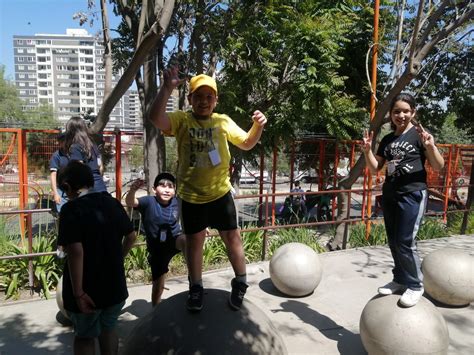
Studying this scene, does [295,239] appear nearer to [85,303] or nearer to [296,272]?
[296,272]

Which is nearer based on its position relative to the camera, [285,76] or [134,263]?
[134,263]

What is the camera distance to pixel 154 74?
321 inches

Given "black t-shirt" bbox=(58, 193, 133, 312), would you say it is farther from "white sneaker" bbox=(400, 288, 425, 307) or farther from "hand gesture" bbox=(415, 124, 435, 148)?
"hand gesture" bbox=(415, 124, 435, 148)

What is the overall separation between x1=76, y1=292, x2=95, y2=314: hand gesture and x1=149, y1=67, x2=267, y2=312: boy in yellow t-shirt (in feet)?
2.30

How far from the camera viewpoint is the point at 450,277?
4.81 meters

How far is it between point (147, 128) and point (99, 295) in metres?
5.45

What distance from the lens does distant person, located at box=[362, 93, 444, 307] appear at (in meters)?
3.62

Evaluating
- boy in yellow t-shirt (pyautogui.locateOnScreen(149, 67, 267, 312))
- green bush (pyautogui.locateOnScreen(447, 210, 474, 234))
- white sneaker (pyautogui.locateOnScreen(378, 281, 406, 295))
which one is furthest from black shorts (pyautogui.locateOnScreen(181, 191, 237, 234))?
green bush (pyautogui.locateOnScreen(447, 210, 474, 234))

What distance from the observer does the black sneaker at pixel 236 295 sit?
3.06 m

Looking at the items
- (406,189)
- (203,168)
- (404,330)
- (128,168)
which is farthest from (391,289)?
(128,168)

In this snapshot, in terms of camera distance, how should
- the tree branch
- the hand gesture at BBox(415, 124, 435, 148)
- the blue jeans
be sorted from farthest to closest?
the tree branch < the blue jeans < the hand gesture at BBox(415, 124, 435, 148)

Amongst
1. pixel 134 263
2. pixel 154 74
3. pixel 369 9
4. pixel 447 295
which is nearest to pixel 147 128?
pixel 154 74

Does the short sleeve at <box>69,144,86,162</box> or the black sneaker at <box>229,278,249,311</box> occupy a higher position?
the short sleeve at <box>69,144,86,162</box>

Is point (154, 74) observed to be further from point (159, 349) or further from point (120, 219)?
point (159, 349)
